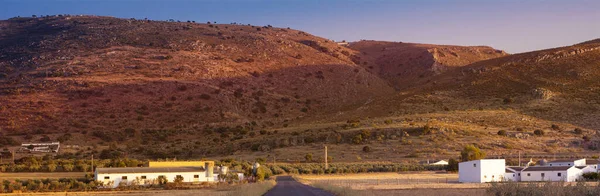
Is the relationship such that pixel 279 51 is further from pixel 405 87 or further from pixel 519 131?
pixel 519 131

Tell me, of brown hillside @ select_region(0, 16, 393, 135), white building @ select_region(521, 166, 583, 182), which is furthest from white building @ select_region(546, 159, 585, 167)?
brown hillside @ select_region(0, 16, 393, 135)

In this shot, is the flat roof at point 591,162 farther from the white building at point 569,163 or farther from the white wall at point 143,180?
the white wall at point 143,180

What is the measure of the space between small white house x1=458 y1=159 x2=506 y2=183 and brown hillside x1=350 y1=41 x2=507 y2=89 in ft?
196

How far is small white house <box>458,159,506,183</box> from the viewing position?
53062mm

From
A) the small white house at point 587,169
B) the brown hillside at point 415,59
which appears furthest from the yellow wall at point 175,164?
the brown hillside at point 415,59

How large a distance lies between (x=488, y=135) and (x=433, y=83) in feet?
108

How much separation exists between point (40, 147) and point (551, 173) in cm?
4932

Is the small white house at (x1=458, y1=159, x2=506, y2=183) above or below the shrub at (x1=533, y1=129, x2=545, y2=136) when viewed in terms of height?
below

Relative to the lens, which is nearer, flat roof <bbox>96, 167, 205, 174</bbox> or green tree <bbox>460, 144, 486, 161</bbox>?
flat roof <bbox>96, 167, 205, 174</bbox>

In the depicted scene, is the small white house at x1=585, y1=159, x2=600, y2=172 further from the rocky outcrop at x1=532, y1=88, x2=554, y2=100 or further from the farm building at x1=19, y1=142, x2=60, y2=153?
the farm building at x1=19, y1=142, x2=60, y2=153

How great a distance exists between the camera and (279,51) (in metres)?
119

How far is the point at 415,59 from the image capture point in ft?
423

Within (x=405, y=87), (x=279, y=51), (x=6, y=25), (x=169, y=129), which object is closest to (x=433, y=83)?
(x=405, y=87)

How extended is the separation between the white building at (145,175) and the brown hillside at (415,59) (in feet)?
209
